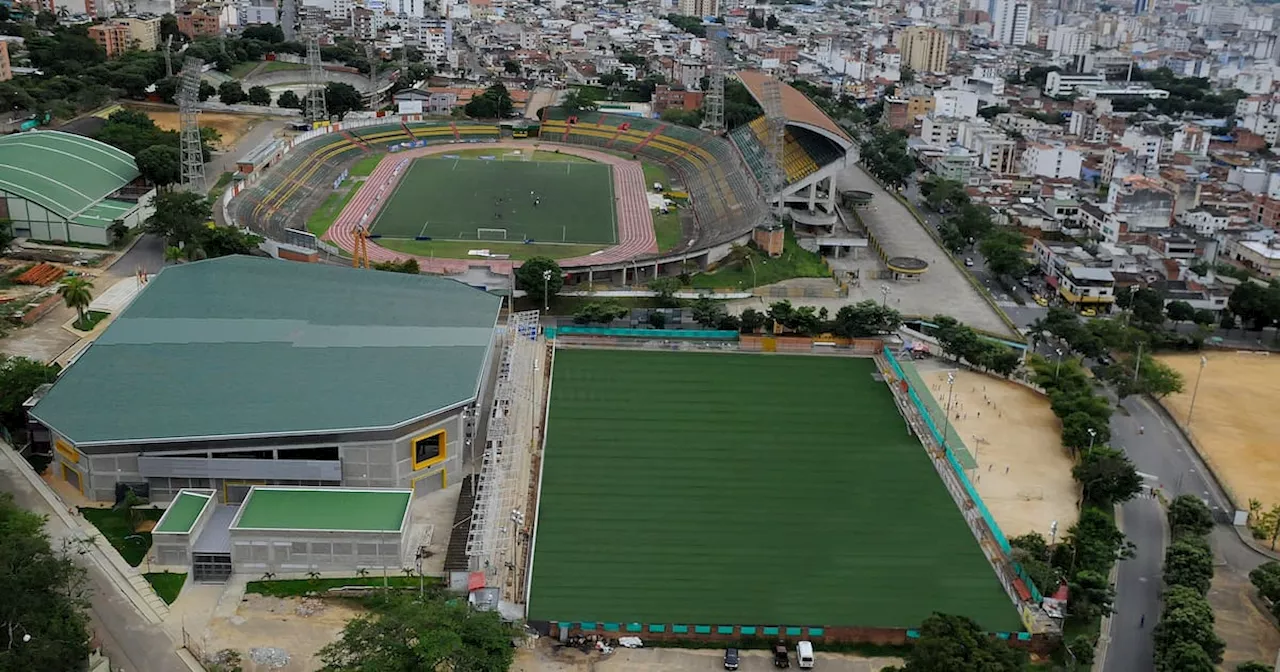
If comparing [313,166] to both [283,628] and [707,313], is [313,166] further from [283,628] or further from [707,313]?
[283,628]

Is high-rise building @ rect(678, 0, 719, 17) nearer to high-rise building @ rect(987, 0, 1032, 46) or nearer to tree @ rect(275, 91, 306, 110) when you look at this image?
high-rise building @ rect(987, 0, 1032, 46)

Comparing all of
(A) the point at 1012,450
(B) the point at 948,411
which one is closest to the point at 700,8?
(B) the point at 948,411

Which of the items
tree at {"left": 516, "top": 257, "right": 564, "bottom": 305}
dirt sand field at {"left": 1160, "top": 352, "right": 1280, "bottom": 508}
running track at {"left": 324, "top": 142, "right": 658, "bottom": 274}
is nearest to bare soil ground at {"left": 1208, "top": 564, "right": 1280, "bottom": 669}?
dirt sand field at {"left": 1160, "top": 352, "right": 1280, "bottom": 508}

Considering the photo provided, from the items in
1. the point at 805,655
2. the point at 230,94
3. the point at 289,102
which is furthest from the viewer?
the point at 289,102

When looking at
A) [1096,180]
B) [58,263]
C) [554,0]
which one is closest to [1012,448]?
[58,263]

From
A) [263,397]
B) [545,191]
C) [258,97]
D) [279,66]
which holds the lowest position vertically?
[545,191]

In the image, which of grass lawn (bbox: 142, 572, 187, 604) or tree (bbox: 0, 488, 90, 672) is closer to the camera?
tree (bbox: 0, 488, 90, 672)
